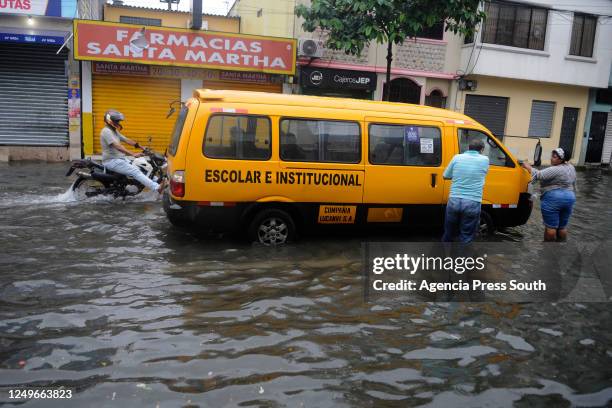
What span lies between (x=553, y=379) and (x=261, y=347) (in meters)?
2.30

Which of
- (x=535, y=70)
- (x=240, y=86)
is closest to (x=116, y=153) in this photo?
(x=240, y=86)

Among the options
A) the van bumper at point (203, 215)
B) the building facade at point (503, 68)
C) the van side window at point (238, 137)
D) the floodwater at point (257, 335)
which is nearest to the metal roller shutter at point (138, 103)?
the building facade at point (503, 68)

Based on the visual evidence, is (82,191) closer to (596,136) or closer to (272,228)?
(272,228)

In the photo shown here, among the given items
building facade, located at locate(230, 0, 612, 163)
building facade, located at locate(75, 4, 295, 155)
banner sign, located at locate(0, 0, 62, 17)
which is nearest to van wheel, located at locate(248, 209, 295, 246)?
building facade, located at locate(75, 4, 295, 155)

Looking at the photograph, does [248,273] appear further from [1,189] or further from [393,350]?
[1,189]

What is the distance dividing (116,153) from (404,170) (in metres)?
4.93

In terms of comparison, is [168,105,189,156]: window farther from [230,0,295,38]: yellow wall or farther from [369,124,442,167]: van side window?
[230,0,295,38]: yellow wall

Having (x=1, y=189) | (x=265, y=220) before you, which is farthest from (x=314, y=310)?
Answer: (x=1, y=189)

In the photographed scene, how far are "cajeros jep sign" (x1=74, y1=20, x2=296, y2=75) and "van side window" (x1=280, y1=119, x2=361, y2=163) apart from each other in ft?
30.0

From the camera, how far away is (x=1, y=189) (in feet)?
34.2

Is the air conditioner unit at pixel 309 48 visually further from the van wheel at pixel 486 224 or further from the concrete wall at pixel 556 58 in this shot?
the van wheel at pixel 486 224

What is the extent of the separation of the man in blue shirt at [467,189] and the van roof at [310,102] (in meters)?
1.16

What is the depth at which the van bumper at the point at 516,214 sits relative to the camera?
26.3 ft

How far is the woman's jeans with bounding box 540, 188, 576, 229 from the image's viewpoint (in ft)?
24.4
